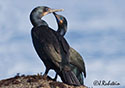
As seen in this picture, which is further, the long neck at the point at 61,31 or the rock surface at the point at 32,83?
the long neck at the point at 61,31

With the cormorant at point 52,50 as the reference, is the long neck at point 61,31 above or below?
above

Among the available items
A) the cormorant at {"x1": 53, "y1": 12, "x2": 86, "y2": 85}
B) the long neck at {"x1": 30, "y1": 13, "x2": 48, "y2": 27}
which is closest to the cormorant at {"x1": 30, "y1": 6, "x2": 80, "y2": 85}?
the long neck at {"x1": 30, "y1": 13, "x2": 48, "y2": 27}

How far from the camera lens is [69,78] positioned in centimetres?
1333

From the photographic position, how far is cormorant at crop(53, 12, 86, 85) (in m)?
14.3

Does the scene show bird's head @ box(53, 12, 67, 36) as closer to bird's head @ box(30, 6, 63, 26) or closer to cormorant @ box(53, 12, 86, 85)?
cormorant @ box(53, 12, 86, 85)

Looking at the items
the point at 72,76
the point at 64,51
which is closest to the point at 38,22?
the point at 64,51

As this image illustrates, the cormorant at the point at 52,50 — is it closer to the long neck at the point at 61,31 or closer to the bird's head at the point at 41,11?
the bird's head at the point at 41,11

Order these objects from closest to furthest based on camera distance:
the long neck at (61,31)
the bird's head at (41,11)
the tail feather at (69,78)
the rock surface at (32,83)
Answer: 1. the rock surface at (32,83)
2. the tail feather at (69,78)
3. the bird's head at (41,11)
4. the long neck at (61,31)

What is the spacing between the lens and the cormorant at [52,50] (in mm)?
13336

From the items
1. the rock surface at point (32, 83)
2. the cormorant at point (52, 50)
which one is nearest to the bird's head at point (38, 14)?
the cormorant at point (52, 50)

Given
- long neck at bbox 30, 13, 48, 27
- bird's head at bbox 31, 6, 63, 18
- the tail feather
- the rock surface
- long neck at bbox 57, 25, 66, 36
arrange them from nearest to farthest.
Answer: the rock surface < the tail feather < long neck at bbox 30, 13, 48, 27 < bird's head at bbox 31, 6, 63, 18 < long neck at bbox 57, 25, 66, 36

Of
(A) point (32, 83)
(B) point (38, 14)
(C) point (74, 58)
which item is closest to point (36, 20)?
(B) point (38, 14)

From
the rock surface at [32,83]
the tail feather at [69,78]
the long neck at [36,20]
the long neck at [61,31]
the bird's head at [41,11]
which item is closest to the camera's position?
the rock surface at [32,83]

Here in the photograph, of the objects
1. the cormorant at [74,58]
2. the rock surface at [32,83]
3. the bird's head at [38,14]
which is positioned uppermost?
the bird's head at [38,14]
